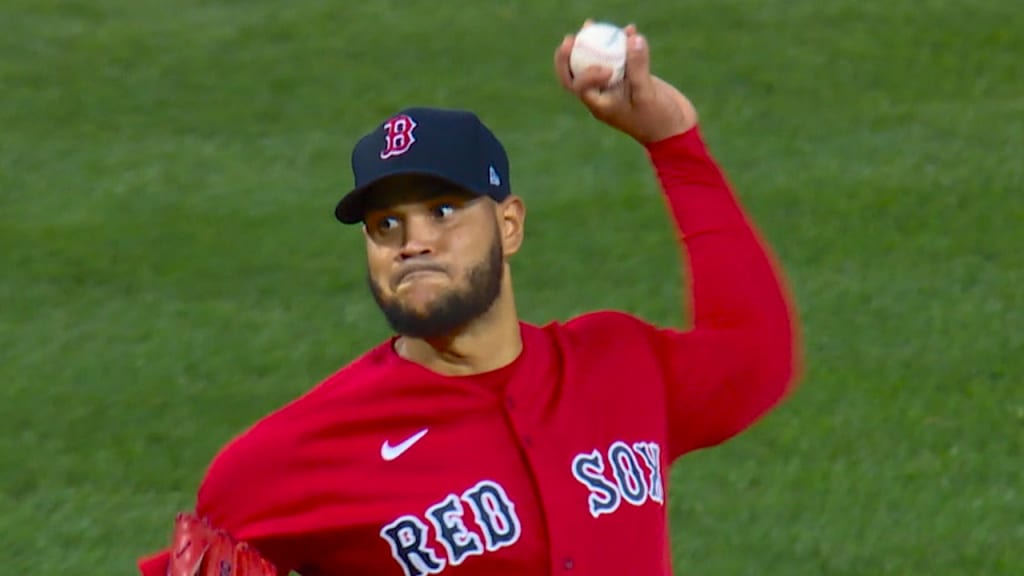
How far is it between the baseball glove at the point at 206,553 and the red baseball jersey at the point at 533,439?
5 cm

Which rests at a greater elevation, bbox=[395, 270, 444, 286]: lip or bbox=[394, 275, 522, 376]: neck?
bbox=[395, 270, 444, 286]: lip

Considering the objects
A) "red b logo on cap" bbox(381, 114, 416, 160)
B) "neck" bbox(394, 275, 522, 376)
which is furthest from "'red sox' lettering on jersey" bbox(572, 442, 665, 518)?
"red b logo on cap" bbox(381, 114, 416, 160)

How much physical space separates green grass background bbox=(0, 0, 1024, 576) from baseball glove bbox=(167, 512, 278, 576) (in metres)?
2.91

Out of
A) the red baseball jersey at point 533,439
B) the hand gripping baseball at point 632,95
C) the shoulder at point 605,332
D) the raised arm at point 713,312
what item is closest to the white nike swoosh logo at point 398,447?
the red baseball jersey at point 533,439

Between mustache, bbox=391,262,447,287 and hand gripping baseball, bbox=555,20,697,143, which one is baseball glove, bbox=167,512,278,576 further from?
hand gripping baseball, bbox=555,20,697,143

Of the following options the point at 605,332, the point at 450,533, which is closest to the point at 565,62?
the point at 605,332

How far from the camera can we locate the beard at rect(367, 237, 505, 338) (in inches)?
127

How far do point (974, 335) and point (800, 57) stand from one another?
275cm

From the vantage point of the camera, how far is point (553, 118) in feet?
30.1

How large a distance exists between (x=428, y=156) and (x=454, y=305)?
25 centimetres

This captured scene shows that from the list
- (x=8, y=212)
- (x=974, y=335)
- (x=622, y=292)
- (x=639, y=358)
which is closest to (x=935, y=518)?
(x=974, y=335)

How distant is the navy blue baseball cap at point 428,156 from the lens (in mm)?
3275

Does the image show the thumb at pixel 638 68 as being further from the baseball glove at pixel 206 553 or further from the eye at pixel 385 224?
the baseball glove at pixel 206 553

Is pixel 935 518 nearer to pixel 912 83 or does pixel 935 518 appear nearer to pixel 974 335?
pixel 974 335
